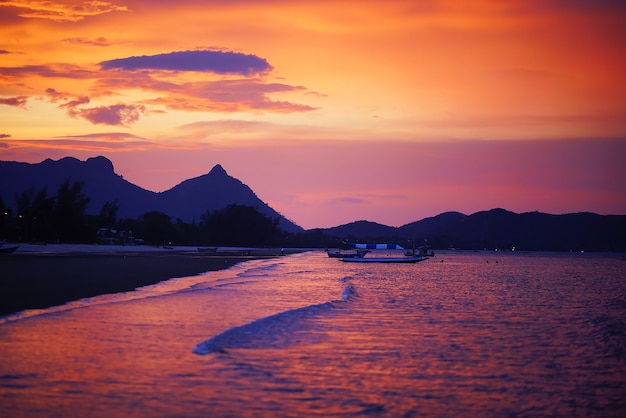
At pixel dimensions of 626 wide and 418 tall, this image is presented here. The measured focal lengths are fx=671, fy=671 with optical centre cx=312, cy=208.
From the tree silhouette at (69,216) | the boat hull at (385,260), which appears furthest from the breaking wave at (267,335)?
the tree silhouette at (69,216)

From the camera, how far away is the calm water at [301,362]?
37.6 ft

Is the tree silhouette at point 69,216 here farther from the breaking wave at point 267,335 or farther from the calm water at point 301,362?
the breaking wave at point 267,335

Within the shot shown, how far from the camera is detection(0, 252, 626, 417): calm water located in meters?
11.4

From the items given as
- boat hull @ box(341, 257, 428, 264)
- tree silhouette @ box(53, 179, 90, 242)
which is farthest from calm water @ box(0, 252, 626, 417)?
tree silhouette @ box(53, 179, 90, 242)

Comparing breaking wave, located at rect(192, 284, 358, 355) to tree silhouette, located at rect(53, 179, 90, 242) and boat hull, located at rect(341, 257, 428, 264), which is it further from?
tree silhouette, located at rect(53, 179, 90, 242)

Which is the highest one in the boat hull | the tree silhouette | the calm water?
the tree silhouette

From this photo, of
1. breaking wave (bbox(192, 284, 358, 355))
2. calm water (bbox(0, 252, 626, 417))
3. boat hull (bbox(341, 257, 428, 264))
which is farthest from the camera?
boat hull (bbox(341, 257, 428, 264))

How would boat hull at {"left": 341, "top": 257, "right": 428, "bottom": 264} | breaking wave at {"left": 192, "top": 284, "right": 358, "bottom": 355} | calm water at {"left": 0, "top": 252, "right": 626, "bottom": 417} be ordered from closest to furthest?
calm water at {"left": 0, "top": 252, "right": 626, "bottom": 417} < breaking wave at {"left": 192, "top": 284, "right": 358, "bottom": 355} < boat hull at {"left": 341, "top": 257, "right": 428, "bottom": 264}

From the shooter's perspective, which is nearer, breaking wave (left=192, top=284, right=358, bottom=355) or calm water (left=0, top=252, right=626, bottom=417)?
calm water (left=0, top=252, right=626, bottom=417)

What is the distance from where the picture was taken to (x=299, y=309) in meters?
26.5

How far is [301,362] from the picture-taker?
15.3 metres

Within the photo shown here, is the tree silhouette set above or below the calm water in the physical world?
above

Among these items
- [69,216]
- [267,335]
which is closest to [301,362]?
[267,335]

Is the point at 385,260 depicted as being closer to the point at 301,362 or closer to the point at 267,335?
the point at 267,335
